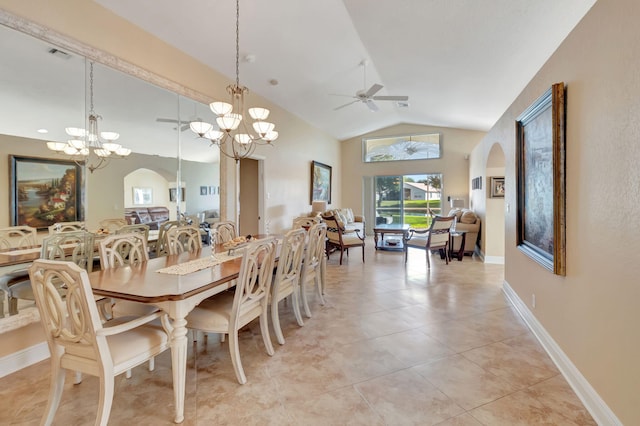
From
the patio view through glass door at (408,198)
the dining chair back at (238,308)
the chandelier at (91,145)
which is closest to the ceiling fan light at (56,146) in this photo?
the chandelier at (91,145)

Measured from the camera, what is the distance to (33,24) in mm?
2594

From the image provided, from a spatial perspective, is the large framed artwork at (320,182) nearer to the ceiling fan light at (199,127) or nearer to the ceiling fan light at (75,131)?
the ceiling fan light at (199,127)

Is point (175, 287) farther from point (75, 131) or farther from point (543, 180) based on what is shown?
point (543, 180)

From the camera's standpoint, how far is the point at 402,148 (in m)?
10.2

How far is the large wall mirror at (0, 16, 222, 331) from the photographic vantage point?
2.49m

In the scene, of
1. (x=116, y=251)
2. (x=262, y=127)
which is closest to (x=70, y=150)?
(x=116, y=251)

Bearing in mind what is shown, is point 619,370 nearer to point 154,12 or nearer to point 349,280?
point 349,280

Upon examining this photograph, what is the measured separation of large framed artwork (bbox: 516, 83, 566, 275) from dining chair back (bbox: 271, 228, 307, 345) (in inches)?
80.1

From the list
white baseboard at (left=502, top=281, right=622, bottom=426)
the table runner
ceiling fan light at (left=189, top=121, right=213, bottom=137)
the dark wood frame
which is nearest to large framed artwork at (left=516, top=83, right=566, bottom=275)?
white baseboard at (left=502, top=281, right=622, bottom=426)

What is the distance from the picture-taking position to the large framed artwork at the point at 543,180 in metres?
2.23

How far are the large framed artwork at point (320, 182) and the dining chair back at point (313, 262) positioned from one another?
4.64 metres

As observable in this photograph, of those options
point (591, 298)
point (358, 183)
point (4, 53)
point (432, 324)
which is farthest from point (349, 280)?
point (358, 183)

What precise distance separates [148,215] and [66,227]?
109 centimetres

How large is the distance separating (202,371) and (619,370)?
256 centimetres
